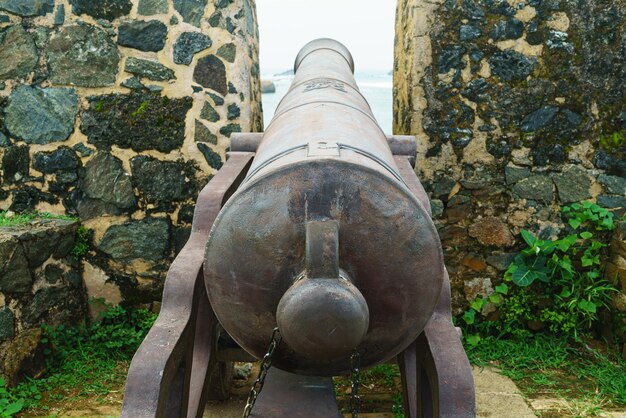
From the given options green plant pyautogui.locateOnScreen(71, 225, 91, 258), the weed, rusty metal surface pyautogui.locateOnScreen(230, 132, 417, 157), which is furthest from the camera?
green plant pyautogui.locateOnScreen(71, 225, 91, 258)

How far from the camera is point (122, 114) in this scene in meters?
4.03

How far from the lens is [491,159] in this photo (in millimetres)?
4191

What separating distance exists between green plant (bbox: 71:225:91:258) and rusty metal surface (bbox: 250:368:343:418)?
2018 mm

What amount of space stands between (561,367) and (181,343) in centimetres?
260

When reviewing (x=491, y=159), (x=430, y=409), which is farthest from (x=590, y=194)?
(x=430, y=409)

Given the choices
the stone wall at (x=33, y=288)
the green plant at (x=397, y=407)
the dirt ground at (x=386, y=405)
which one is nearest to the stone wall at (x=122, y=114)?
the stone wall at (x=33, y=288)

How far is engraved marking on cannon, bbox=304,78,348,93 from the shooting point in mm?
2727

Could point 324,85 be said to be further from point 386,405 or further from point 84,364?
point 84,364

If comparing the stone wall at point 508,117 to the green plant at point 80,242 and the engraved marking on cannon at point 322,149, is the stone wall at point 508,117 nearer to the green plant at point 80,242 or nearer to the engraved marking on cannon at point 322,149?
the green plant at point 80,242

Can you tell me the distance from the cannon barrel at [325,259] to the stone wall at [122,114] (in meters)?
2.30

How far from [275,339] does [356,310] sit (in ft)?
1.07

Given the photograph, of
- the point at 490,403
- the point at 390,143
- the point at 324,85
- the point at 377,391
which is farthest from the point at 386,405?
the point at 324,85

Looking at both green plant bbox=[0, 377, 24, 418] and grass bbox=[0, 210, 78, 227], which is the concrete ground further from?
grass bbox=[0, 210, 78, 227]

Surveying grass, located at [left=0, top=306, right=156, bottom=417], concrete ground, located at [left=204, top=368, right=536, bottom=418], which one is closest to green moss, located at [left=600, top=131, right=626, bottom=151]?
concrete ground, located at [left=204, top=368, right=536, bottom=418]
